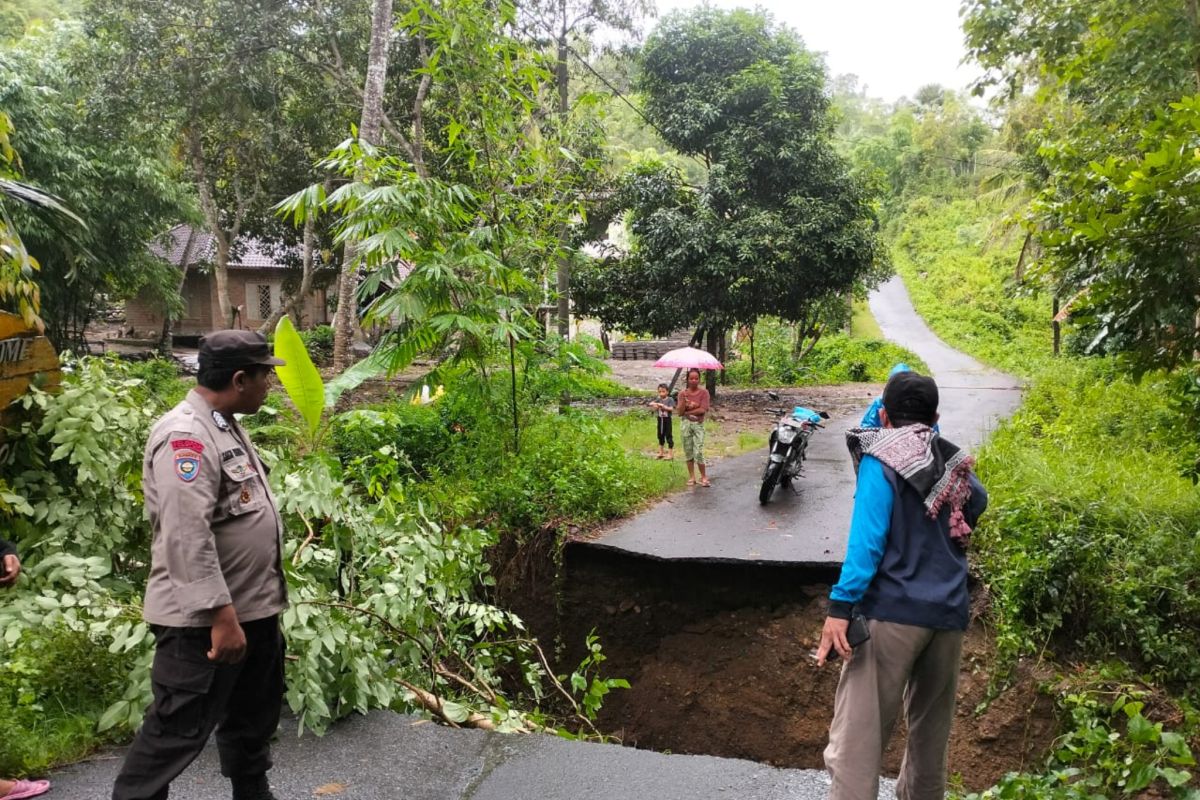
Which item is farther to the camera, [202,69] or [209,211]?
[209,211]

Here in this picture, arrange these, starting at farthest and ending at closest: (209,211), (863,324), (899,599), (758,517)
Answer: (863,324)
(209,211)
(758,517)
(899,599)

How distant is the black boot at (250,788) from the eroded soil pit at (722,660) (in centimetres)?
399

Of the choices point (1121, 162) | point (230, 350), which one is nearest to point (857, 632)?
point (230, 350)

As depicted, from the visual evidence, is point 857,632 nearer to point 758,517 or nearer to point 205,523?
point 205,523

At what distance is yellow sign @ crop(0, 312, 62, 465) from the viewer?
12.7 ft

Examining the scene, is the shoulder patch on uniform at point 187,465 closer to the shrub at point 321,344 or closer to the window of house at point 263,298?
the shrub at point 321,344

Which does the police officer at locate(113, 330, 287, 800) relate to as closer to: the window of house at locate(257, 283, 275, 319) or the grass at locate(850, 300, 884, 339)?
the window of house at locate(257, 283, 275, 319)

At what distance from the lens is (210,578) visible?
2.54 meters

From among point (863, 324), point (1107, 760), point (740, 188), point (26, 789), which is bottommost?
point (1107, 760)

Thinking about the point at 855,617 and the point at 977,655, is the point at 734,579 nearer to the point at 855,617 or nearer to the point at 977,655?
the point at 977,655

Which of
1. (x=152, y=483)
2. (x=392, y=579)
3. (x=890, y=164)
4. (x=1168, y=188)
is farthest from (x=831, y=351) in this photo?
(x=890, y=164)

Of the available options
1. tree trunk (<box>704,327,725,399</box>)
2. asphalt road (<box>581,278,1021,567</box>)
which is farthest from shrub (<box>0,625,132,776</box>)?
tree trunk (<box>704,327,725,399</box>)

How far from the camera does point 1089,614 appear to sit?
5.72m

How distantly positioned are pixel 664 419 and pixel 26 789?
8488mm
